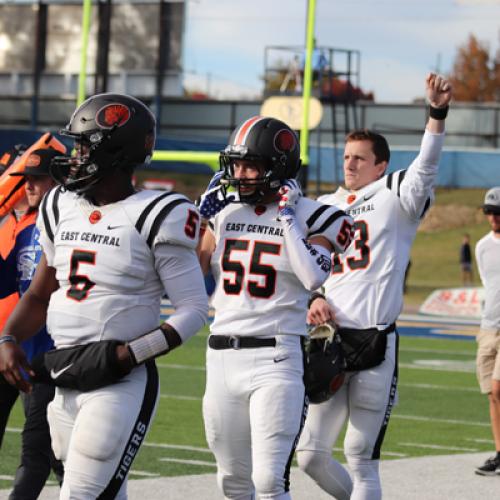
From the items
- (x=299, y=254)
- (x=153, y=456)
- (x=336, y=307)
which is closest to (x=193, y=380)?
(x=153, y=456)

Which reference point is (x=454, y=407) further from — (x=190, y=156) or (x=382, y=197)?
(x=190, y=156)

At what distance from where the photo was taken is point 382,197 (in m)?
6.36

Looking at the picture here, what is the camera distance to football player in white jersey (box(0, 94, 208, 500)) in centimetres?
441

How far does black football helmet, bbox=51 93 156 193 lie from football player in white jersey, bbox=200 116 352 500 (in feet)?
2.65

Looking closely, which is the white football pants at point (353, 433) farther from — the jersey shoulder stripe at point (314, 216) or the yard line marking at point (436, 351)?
the yard line marking at point (436, 351)

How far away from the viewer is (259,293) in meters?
5.38

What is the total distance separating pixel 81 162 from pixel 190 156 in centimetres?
1948

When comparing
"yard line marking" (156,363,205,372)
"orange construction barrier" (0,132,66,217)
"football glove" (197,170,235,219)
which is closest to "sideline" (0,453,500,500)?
"orange construction barrier" (0,132,66,217)

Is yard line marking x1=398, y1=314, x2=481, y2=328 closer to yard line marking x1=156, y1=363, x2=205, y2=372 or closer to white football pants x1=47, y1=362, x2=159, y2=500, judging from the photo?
yard line marking x1=156, y1=363, x2=205, y2=372

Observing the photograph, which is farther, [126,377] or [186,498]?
[186,498]

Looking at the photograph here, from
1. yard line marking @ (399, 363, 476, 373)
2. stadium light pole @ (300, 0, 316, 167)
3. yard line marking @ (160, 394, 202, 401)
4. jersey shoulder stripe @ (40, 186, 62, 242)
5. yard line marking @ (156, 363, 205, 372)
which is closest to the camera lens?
jersey shoulder stripe @ (40, 186, 62, 242)

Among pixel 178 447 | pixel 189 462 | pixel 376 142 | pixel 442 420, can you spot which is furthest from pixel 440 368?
pixel 376 142

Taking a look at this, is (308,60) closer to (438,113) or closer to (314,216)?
(438,113)

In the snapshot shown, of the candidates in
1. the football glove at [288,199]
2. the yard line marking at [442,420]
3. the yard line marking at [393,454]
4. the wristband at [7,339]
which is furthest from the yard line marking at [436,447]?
the wristband at [7,339]
